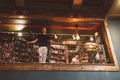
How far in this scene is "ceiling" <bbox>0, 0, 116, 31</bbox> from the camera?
6125 mm

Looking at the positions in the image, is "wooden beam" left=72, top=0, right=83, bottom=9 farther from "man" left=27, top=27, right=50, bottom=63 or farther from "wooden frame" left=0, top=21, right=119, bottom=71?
"wooden frame" left=0, top=21, right=119, bottom=71

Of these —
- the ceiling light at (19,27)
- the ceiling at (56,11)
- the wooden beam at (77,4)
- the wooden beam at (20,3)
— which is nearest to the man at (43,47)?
the ceiling at (56,11)

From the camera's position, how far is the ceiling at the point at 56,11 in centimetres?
612

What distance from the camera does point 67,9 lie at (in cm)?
650

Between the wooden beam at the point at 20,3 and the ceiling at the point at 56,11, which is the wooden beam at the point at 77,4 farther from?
the wooden beam at the point at 20,3

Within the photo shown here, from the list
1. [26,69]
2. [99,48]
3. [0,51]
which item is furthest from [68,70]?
[0,51]

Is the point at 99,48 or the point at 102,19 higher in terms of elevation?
the point at 102,19

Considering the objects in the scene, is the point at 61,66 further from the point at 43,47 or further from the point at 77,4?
the point at 77,4

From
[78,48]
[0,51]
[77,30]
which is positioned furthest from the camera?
[78,48]

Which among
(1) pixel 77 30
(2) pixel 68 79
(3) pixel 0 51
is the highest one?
(1) pixel 77 30

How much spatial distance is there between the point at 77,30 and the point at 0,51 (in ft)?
9.22

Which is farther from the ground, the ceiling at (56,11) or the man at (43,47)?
the ceiling at (56,11)

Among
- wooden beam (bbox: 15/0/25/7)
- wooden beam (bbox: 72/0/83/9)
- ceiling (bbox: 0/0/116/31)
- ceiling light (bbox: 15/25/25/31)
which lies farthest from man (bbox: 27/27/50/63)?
ceiling light (bbox: 15/25/25/31)

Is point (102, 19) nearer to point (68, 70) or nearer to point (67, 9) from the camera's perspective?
point (67, 9)
